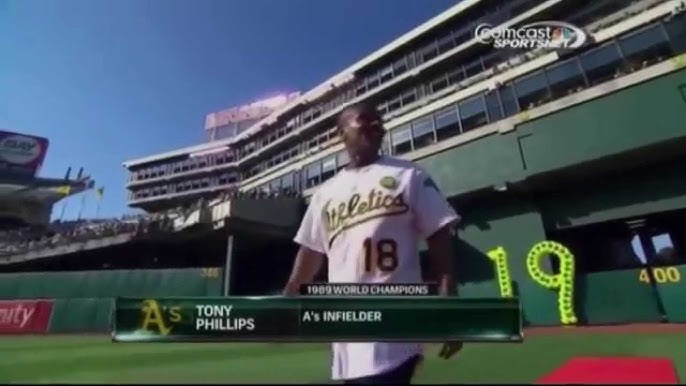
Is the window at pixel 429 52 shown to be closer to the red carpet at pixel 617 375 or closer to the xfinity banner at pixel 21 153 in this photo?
the red carpet at pixel 617 375

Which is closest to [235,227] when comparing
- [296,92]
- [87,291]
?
[87,291]

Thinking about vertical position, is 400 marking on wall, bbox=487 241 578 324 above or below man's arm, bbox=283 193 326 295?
above

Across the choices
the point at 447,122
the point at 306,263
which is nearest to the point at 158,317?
the point at 306,263

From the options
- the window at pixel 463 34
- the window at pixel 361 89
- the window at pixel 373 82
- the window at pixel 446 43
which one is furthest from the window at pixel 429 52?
the window at pixel 361 89

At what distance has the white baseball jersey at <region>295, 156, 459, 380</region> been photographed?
1.76m

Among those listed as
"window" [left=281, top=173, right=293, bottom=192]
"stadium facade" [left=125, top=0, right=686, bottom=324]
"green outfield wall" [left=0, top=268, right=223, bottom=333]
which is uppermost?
"window" [left=281, top=173, right=293, bottom=192]

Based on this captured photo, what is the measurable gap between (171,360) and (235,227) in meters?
16.2

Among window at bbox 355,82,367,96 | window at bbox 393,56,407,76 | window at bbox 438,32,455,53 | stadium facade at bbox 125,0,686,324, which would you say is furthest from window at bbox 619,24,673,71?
window at bbox 355,82,367,96

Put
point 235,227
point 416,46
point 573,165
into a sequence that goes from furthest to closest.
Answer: point 416,46, point 235,227, point 573,165

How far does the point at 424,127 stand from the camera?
24375 mm

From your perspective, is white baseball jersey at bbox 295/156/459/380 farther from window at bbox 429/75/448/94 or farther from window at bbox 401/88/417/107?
window at bbox 401/88/417/107

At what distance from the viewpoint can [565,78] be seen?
18.7 m

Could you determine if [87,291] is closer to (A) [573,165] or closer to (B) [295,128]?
(A) [573,165]

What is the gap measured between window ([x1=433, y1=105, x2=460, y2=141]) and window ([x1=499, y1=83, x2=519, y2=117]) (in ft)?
8.35
